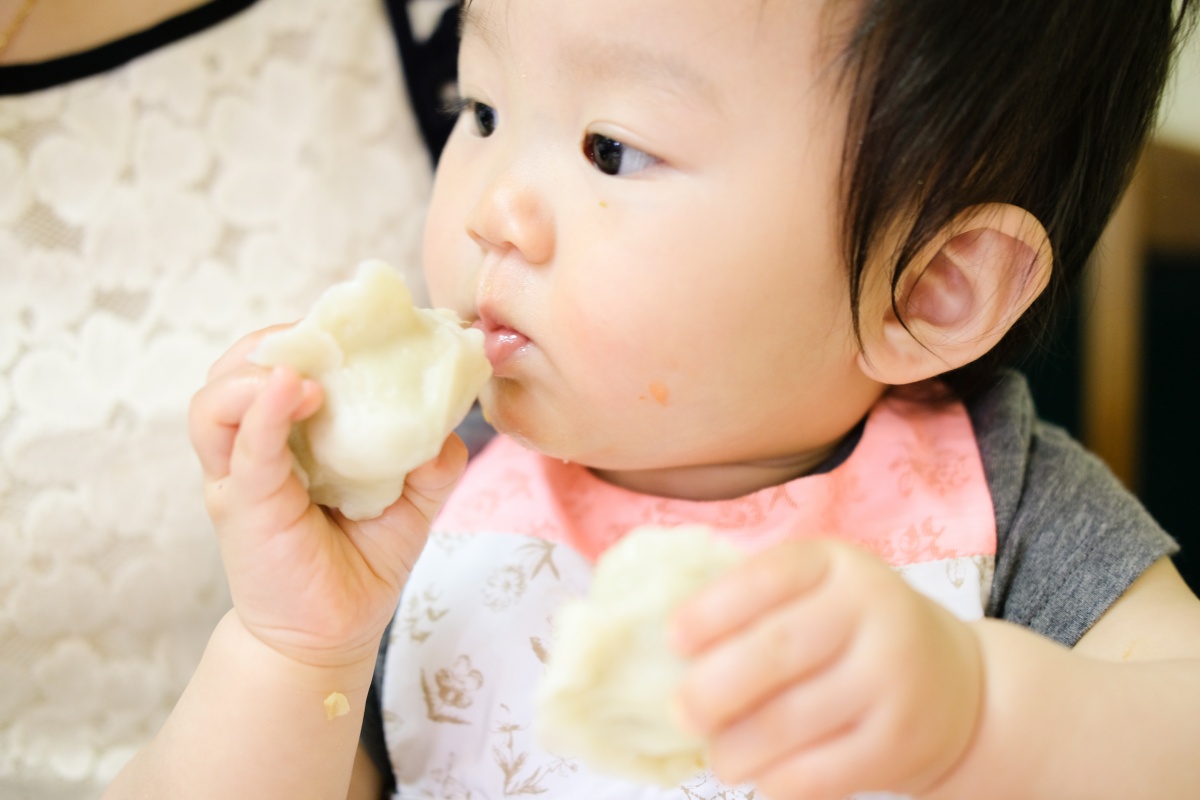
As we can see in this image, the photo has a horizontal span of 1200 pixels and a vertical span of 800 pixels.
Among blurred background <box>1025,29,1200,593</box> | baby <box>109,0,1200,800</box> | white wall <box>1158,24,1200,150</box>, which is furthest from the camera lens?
white wall <box>1158,24,1200,150</box>

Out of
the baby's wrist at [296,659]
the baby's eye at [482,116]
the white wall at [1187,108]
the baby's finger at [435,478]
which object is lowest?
the baby's wrist at [296,659]

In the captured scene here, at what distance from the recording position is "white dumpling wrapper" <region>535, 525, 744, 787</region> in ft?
2.00

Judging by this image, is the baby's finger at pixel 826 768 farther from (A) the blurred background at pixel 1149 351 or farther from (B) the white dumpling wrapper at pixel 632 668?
(A) the blurred background at pixel 1149 351

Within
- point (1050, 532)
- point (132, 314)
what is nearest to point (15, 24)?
point (132, 314)

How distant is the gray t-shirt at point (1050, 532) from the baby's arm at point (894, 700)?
197 mm

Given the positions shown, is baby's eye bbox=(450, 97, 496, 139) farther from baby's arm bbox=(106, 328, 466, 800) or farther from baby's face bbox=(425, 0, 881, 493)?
baby's arm bbox=(106, 328, 466, 800)

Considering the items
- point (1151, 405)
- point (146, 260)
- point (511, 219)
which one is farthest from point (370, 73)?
point (1151, 405)

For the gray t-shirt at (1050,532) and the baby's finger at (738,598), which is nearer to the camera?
the baby's finger at (738,598)

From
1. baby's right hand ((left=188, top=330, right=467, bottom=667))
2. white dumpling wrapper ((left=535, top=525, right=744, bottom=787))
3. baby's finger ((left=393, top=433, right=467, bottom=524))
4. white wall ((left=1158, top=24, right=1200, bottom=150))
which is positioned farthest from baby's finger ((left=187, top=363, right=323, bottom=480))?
white wall ((left=1158, top=24, right=1200, bottom=150))

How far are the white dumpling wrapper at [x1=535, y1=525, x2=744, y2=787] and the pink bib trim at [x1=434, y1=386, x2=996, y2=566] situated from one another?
1.29ft

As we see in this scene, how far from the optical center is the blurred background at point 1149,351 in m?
1.74

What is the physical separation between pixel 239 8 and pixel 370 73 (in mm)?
168

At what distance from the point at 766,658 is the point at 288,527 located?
41 cm

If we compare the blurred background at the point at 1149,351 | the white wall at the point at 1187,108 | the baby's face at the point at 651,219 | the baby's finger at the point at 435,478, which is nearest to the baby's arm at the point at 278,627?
the baby's finger at the point at 435,478
